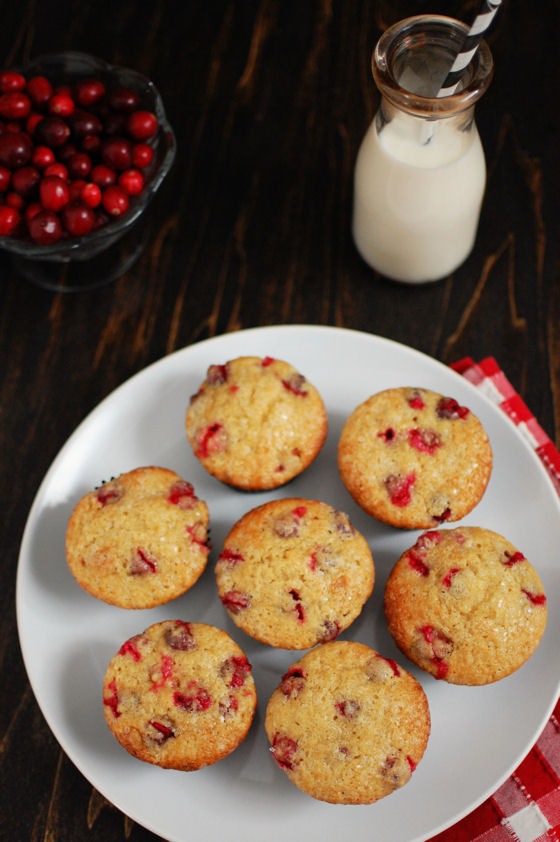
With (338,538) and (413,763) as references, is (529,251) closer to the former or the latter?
(338,538)

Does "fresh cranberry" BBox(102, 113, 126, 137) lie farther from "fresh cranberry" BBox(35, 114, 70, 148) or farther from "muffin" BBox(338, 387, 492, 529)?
"muffin" BBox(338, 387, 492, 529)

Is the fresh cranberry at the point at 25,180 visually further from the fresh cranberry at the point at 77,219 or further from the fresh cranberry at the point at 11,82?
the fresh cranberry at the point at 11,82

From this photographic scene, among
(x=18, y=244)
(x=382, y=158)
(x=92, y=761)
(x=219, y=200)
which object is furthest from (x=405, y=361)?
(x=92, y=761)

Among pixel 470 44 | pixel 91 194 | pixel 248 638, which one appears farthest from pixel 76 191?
pixel 248 638

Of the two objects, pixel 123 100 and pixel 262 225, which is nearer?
pixel 123 100

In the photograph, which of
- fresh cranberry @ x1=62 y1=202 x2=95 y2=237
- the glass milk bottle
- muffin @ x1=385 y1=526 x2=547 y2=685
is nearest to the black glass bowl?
fresh cranberry @ x1=62 y1=202 x2=95 y2=237

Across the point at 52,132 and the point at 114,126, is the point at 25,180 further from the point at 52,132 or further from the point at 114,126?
the point at 114,126
